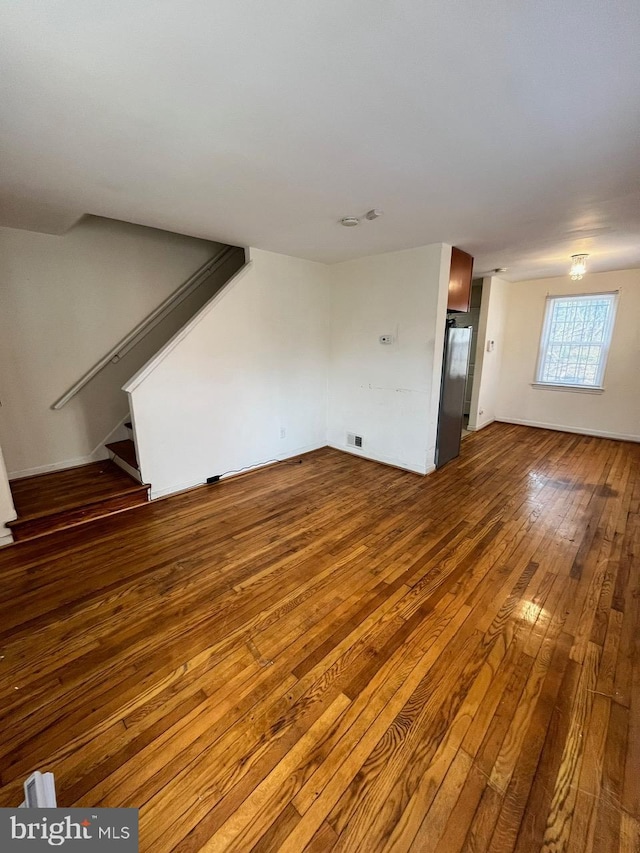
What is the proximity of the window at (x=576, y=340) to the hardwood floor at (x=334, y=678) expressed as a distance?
3401 mm

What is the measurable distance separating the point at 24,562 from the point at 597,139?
4.18m

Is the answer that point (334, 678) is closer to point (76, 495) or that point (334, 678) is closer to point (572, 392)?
point (76, 495)

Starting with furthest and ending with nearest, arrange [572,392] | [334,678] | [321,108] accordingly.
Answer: [572,392], [334,678], [321,108]

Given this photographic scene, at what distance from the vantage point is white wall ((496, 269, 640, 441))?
4.94 m


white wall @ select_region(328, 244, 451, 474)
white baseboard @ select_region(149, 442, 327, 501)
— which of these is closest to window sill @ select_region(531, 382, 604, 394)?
white wall @ select_region(328, 244, 451, 474)

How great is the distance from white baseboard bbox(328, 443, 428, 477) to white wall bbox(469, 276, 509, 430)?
2348mm

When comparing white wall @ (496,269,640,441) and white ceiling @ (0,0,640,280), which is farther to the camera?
white wall @ (496,269,640,441)

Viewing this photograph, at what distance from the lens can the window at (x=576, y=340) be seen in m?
5.16

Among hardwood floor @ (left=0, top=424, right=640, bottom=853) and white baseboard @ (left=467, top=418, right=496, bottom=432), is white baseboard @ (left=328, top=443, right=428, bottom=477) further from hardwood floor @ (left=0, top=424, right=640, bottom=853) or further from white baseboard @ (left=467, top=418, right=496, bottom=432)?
white baseboard @ (left=467, top=418, right=496, bottom=432)

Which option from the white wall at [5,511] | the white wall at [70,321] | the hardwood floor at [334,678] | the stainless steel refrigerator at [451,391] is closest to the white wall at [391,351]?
the stainless steel refrigerator at [451,391]

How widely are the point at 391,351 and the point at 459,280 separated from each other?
3.49ft

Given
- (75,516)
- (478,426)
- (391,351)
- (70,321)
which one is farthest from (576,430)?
(70,321)

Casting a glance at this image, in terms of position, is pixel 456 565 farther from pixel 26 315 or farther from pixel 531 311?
pixel 531 311

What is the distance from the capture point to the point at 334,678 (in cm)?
155
